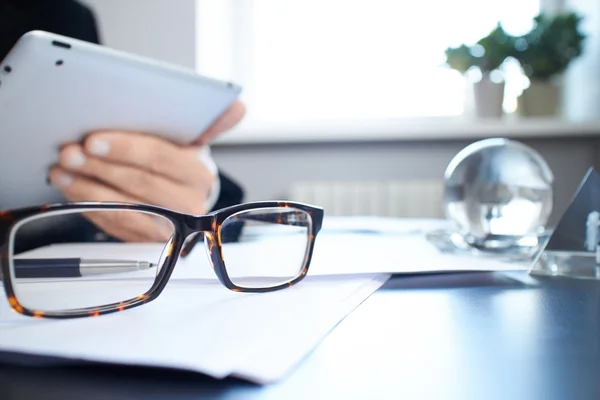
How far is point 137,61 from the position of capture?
0.41 meters

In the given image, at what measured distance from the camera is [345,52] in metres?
1.71

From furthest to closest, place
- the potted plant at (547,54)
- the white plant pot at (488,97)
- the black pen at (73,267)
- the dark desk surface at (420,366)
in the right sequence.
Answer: the white plant pot at (488,97)
the potted plant at (547,54)
the black pen at (73,267)
the dark desk surface at (420,366)

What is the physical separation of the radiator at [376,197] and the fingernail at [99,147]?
3.31 feet

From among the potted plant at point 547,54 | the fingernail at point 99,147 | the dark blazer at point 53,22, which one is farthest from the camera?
the potted plant at point 547,54

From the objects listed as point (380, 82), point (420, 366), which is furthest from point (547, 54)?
point (420, 366)

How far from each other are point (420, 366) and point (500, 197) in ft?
1.22

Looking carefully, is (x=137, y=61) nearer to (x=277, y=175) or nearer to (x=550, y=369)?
(x=550, y=369)

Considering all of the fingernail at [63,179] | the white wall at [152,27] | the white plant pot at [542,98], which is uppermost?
the white wall at [152,27]

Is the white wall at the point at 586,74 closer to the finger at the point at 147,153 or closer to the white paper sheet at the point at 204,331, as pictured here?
the finger at the point at 147,153

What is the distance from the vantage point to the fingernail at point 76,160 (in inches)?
18.0

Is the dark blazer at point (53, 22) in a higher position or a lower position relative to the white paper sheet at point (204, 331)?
higher

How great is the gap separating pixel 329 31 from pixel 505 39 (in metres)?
0.62

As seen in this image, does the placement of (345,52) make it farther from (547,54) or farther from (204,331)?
(204,331)

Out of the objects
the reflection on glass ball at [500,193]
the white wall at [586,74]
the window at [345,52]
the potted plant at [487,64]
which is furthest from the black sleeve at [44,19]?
the white wall at [586,74]
